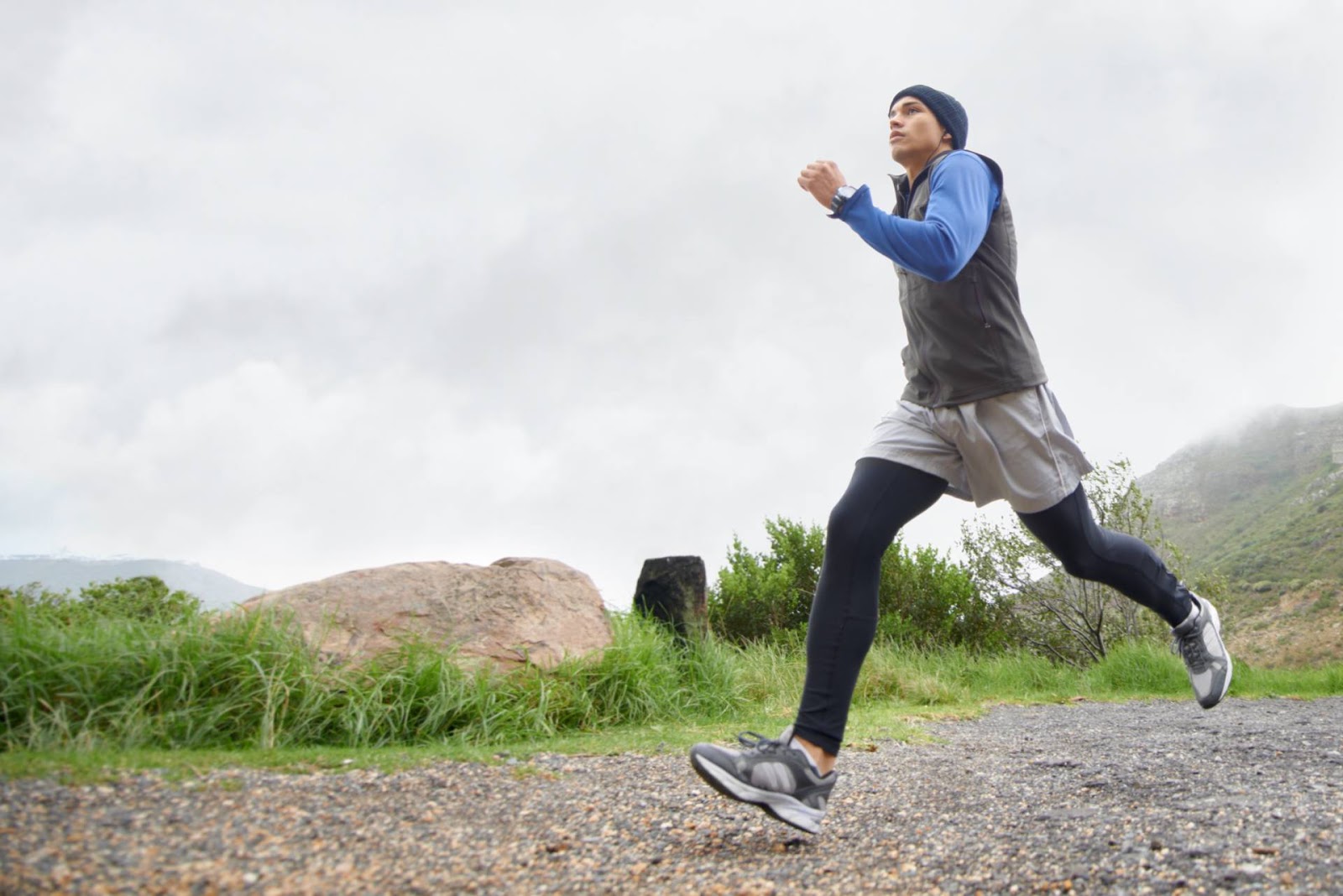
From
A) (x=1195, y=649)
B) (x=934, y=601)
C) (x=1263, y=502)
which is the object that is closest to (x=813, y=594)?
(x=934, y=601)

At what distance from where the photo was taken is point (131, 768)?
251 cm

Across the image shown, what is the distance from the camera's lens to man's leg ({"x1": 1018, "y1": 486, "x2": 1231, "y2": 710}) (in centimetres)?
301

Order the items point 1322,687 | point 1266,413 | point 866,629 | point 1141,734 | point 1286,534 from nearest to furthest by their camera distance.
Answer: point 866,629
point 1141,734
point 1322,687
point 1286,534
point 1266,413

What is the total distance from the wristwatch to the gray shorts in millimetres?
711

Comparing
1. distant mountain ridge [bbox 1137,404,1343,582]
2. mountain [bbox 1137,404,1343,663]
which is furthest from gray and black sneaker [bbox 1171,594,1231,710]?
distant mountain ridge [bbox 1137,404,1343,582]

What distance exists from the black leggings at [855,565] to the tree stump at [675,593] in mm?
3775

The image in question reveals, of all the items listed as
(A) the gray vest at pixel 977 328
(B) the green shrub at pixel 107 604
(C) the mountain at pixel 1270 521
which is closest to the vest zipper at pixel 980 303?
(A) the gray vest at pixel 977 328

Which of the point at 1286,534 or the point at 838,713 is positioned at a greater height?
the point at 1286,534

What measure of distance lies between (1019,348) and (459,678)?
2952 mm

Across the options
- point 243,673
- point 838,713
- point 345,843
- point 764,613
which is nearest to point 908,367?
point 838,713

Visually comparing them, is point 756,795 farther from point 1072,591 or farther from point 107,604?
point 1072,591

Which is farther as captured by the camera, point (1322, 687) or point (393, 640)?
point (1322, 687)

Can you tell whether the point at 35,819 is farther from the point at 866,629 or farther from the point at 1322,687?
the point at 1322,687

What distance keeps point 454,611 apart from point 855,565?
9.44 ft
